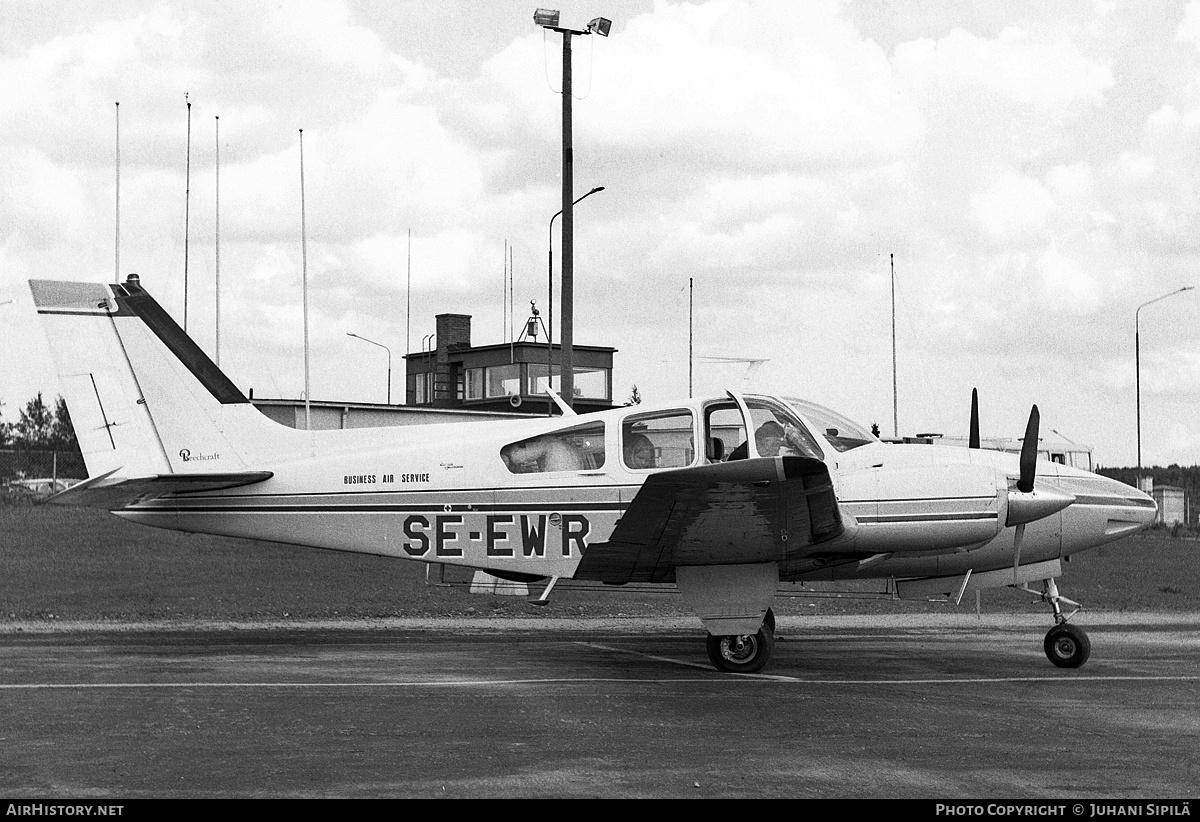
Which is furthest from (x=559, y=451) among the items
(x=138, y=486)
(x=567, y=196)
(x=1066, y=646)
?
(x=567, y=196)

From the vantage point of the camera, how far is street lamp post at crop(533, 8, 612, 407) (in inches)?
818

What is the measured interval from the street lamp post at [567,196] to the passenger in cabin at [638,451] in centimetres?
813

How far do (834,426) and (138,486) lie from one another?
6946 mm

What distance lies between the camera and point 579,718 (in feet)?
31.0

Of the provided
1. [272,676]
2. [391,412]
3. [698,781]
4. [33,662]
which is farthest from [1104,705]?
[391,412]

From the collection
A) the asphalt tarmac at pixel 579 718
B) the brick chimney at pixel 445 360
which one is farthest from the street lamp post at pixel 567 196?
the brick chimney at pixel 445 360

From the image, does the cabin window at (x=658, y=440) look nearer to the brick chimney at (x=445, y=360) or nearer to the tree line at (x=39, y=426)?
the brick chimney at (x=445, y=360)

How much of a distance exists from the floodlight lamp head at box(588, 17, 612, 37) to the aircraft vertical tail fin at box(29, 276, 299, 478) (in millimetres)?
10137

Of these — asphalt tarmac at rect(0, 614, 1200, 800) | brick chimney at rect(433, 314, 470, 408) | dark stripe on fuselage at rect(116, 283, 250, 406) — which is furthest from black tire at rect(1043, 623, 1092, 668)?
brick chimney at rect(433, 314, 470, 408)

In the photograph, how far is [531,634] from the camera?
52.0 feet

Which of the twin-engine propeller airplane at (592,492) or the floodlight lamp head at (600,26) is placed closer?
the twin-engine propeller airplane at (592,492)

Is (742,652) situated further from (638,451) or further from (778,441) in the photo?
(638,451)

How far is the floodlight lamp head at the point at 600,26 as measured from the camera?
20984 mm

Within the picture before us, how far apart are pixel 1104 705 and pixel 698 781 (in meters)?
4.63
